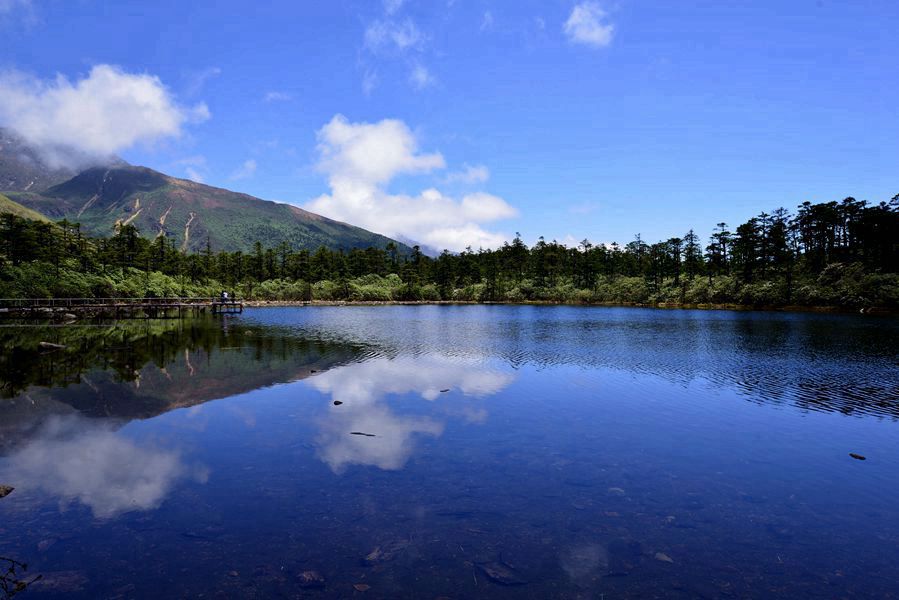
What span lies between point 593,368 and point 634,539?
85.0 feet

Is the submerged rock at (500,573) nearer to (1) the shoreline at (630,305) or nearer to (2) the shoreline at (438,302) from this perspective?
(2) the shoreline at (438,302)

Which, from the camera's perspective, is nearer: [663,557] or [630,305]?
[663,557]

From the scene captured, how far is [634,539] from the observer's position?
1198cm

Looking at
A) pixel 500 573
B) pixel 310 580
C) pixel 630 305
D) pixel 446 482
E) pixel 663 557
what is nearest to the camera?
pixel 310 580

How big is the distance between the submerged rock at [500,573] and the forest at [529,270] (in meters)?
94.5

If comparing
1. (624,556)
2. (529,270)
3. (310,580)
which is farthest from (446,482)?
(529,270)

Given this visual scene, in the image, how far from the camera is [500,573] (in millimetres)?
10461

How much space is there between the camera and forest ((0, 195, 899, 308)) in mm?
89750

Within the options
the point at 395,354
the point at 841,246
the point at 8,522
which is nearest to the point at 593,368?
the point at 395,354

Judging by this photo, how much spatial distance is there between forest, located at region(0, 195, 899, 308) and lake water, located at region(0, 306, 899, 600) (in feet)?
237

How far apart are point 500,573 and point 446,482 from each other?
509 centimetres

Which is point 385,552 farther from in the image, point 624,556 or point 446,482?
point 624,556

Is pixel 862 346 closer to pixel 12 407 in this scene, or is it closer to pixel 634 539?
pixel 634 539

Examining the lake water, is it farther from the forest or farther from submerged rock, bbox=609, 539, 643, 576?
the forest
